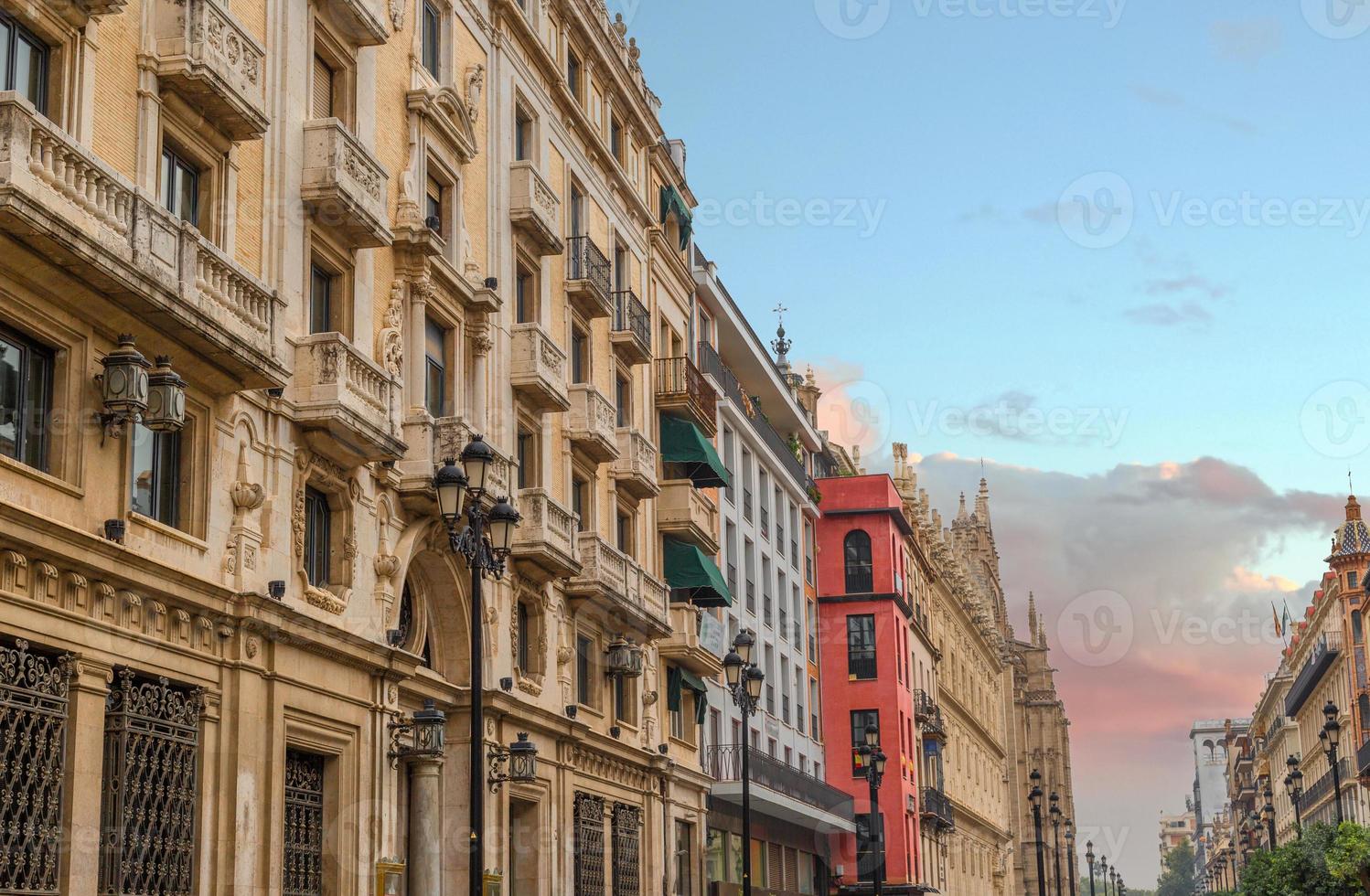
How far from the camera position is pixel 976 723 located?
9769 cm

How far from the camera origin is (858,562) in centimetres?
6819

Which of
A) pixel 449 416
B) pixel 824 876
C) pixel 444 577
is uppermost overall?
pixel 449 416

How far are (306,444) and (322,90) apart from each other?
507cm

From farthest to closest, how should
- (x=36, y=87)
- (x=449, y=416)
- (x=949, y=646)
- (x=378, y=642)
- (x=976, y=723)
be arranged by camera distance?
(x=976, y=723) < (x=949, y=646) < (x=449, y=416) < (x=378, y=642) < (x=36, y=87)

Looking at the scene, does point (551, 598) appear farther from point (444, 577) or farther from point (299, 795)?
point (299, 795)

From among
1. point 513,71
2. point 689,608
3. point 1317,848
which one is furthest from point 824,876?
point 513,71

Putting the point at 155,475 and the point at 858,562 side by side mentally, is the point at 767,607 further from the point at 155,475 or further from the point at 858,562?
the point at 155,475

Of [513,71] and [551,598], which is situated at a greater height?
[513,71]

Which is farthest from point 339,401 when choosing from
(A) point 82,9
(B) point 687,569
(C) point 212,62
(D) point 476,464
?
(B) point 687,569

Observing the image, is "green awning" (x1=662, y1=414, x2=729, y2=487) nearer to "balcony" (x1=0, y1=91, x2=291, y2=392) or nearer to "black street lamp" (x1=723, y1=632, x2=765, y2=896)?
"black street lamp" (x1=723, y1=632, x2=765, y2=896)

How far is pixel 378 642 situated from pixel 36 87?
28.3 ft

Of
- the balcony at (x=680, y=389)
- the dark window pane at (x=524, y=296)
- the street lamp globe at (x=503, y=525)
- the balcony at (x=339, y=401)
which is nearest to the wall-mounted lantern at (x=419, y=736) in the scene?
the street lamp globe at (x=503, y=525)

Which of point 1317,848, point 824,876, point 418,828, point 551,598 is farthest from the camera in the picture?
point 824,876

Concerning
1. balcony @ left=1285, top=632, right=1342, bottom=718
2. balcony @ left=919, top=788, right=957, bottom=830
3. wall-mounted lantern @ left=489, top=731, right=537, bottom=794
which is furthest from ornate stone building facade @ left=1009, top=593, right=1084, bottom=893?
wall-mounted lantern @ left=489, top=731, right=537, bottom=794
